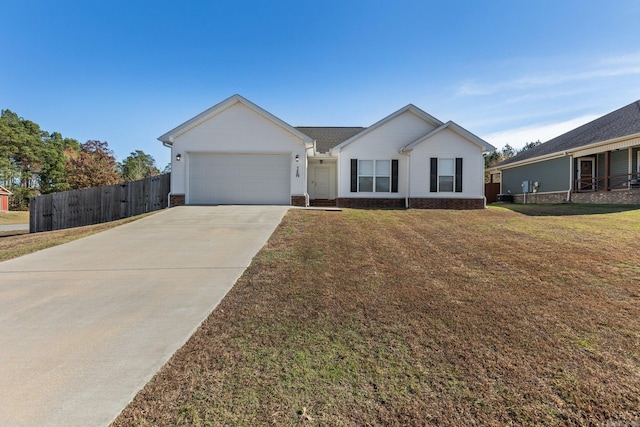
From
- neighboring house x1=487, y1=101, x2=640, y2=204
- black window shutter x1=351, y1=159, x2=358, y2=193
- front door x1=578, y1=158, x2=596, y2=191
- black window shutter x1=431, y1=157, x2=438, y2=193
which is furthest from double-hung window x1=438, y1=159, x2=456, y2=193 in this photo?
front door x1=578, y1=158, x2=596, y2=191

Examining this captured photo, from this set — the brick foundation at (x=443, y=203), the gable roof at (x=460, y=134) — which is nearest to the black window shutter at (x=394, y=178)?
the brick foundation at (x=443, y=203)

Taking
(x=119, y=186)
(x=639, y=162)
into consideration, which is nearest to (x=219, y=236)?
(x=119, y=186)

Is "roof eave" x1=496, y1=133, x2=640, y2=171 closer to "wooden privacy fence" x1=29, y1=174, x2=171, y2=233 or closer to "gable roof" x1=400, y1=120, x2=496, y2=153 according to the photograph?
"gable roof" x1=400, y1=120, x2=496, y2=153

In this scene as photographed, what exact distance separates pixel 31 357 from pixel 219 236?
5.43 meters

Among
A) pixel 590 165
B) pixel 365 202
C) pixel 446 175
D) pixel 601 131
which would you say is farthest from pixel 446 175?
pixel 590 165

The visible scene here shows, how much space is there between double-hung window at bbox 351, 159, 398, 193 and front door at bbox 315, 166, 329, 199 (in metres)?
2.38

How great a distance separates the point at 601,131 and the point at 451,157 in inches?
413

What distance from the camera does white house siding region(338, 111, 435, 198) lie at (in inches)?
603

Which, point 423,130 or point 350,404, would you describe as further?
point 423,130

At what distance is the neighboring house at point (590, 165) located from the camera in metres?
15.8

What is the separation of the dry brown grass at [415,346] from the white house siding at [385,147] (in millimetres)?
9427

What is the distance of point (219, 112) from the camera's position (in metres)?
14.3

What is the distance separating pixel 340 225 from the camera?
9.38m

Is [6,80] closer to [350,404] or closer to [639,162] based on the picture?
[350,404]
